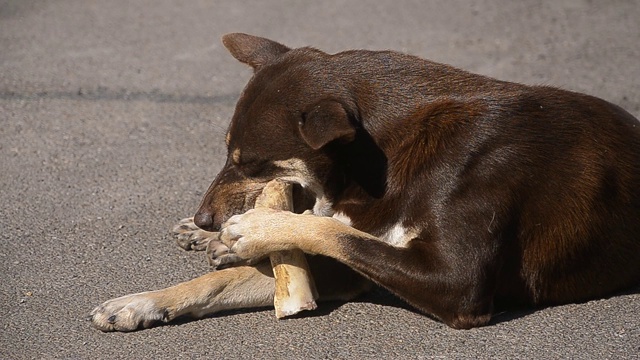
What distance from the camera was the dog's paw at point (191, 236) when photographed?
18.4 feet

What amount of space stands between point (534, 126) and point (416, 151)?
557 mm

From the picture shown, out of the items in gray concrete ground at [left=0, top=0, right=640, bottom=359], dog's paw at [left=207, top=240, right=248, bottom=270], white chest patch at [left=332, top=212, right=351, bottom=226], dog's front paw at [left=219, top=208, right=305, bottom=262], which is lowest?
gray concrete ground at [left=0, top=0, right=640, bottom=359]

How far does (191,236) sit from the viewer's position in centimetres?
561

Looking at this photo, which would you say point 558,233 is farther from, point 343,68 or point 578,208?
point 343,68

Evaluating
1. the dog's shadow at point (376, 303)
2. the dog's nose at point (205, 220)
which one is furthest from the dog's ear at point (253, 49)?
the dog's shadow at point (376, 303)

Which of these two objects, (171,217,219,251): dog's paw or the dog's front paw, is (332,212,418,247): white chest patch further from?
(171,217,219,251): dog's paw

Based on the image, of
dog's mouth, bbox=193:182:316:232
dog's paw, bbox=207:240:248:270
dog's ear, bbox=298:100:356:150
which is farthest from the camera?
dog's mouth, bbox=193:182:316:232

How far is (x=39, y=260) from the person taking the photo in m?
5.41

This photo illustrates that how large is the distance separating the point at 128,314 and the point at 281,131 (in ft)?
3.52

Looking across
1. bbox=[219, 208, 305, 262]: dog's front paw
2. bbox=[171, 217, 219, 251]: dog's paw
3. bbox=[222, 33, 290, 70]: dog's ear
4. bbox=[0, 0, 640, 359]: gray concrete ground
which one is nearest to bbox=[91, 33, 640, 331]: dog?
bbox=[219, 208, 305, 262]: dog's front paw

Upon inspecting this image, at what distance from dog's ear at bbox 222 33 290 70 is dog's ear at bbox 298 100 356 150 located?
699 mm

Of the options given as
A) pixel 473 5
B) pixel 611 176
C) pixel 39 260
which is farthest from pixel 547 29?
pixel 39 260

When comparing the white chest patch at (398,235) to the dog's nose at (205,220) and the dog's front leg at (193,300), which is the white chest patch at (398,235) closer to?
the dog's front leg at (193,300)

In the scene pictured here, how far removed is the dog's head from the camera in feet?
15.6
